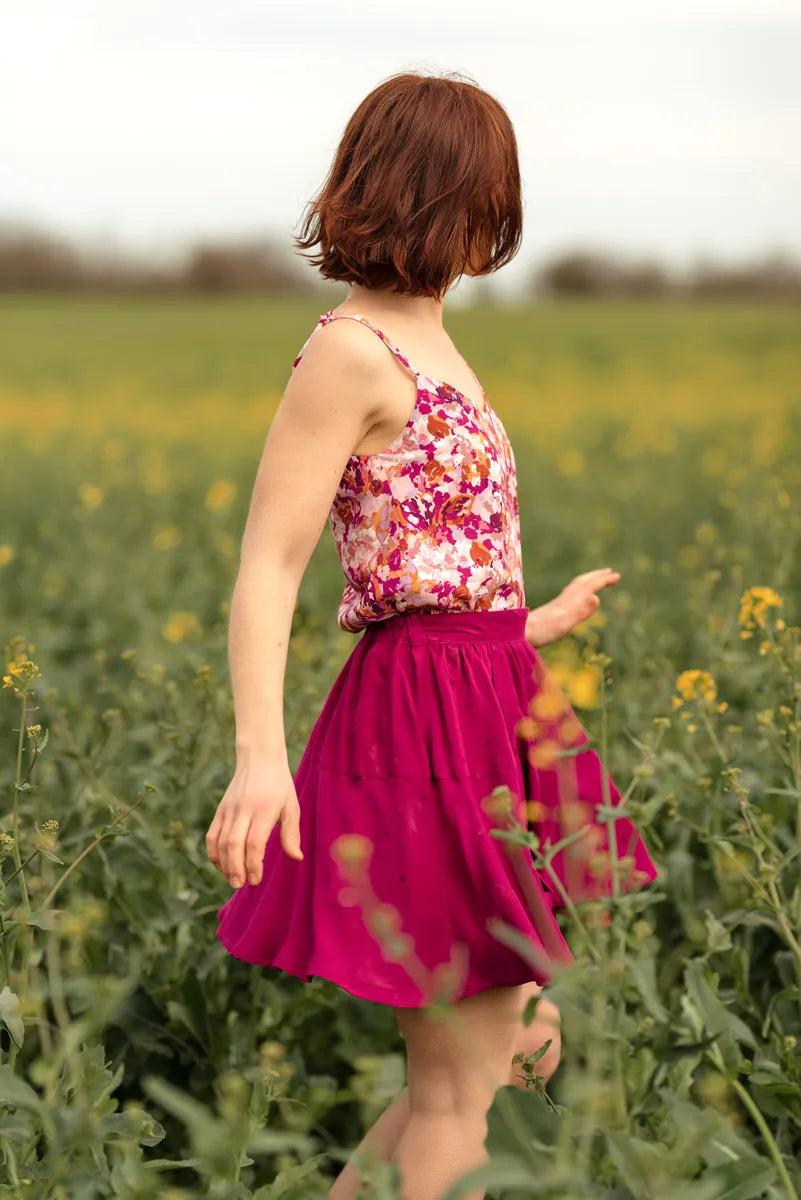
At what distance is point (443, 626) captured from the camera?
70.9 inches

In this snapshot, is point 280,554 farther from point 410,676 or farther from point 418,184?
point 418,184

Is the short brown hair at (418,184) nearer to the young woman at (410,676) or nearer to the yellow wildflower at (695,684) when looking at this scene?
the young woman at (410,676)

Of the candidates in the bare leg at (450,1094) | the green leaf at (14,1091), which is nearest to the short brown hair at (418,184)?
the bare leg at (450,1094)

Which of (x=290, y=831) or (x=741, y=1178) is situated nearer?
(x=741, y=1178)

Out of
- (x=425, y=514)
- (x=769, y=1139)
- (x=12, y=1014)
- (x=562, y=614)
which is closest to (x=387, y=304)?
(x=425, y=514)

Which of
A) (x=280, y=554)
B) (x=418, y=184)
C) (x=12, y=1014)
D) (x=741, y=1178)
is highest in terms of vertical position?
(x=418, y=184)

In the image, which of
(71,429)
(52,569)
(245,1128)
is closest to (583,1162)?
(245,1128)

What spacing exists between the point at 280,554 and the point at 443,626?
0.23 metres

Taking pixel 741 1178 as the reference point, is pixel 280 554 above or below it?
above

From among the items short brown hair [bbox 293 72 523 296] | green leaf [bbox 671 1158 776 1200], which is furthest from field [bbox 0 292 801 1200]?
short brown hair [bbox 293 72 523 296]

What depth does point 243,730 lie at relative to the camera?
1637 millimetres

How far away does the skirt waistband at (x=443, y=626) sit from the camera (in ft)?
5.88

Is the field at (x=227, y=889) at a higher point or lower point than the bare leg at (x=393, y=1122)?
higher

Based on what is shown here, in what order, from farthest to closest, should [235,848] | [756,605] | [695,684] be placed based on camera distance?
[756,605] → [695,684] → [235,848]
